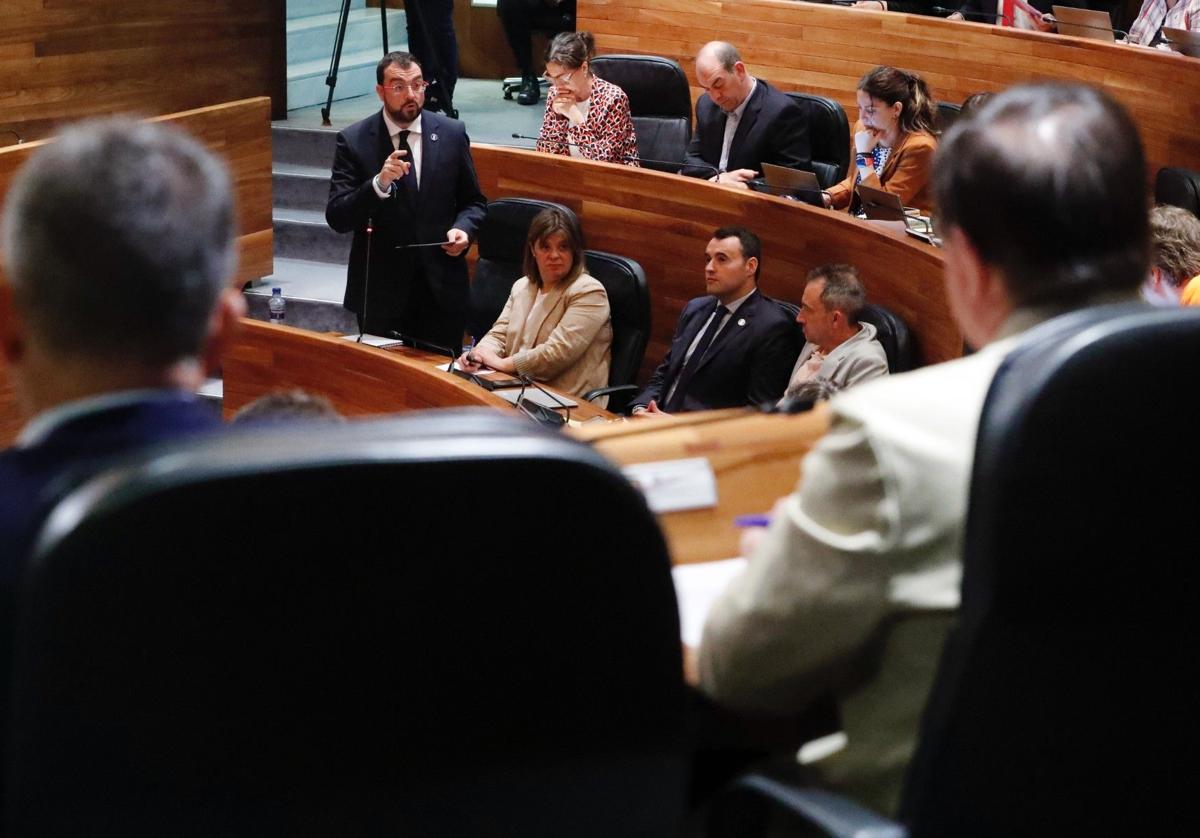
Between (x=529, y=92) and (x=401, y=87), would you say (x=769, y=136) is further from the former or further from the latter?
(x=529, y=92)

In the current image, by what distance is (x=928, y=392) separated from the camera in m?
0.89

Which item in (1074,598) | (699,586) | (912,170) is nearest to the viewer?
(1074,598)

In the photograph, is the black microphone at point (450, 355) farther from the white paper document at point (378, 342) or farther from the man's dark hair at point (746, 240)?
the man's dark hair at point (746, 240)

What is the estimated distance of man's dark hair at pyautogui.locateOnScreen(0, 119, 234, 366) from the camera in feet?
2.34

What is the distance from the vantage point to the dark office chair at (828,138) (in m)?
5.18

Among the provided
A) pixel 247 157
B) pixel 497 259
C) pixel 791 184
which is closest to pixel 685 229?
pixel 791 184

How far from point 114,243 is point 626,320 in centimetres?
366

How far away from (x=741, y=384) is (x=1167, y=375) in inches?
129

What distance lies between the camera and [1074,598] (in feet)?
2.54

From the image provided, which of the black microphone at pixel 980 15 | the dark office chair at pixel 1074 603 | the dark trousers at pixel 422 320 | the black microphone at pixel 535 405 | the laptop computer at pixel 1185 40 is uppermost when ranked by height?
the dark office chair at pixel 1074 603

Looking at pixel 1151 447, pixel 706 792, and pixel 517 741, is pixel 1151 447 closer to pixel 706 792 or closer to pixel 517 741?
pixel 517 741

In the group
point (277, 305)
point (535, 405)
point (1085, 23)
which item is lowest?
point (277, 305)

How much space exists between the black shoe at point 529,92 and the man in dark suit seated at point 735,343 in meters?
4.00

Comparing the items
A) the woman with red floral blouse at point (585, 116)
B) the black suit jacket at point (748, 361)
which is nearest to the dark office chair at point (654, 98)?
the woman with red floral blouse at point (585, 116)
